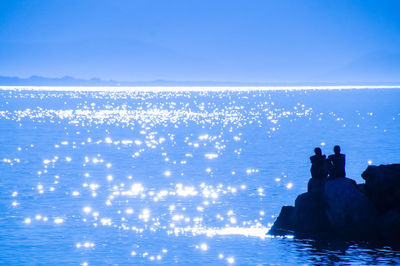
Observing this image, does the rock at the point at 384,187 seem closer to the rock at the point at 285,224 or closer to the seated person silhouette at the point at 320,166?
the seated person silhouette at the point at 320,166

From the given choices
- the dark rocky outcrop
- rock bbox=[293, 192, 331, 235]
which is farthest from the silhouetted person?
rock bbox=[293, 192, 331, 235]

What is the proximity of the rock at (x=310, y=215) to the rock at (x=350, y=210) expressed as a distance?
83cm

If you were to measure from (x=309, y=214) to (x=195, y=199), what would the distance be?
13.9m

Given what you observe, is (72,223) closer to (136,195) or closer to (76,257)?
(76,257)

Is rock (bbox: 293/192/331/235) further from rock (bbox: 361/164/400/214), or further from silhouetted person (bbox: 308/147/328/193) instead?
rock (bbox: 361/164/400/214)

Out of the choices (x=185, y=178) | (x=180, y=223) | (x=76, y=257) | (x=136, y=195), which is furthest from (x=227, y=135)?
(x=76, y=257)

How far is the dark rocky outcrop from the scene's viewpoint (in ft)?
86.0

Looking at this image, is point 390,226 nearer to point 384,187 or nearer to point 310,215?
point 384,187

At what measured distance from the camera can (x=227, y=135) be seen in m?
104

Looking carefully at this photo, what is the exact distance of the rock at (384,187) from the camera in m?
26.1

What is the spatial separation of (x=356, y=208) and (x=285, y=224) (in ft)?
12.9

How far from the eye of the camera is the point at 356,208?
26.8 meters

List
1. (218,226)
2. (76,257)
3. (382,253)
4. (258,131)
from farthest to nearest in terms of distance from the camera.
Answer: (258,131) → (218,226) → (76,257) → (382,253)

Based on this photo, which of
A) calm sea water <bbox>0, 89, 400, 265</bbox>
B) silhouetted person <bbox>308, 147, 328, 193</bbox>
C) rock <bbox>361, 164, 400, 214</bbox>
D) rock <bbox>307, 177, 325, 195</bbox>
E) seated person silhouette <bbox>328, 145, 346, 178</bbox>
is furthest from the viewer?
silhouetted person <bbox>308, 147, 328, 193</bbox>
